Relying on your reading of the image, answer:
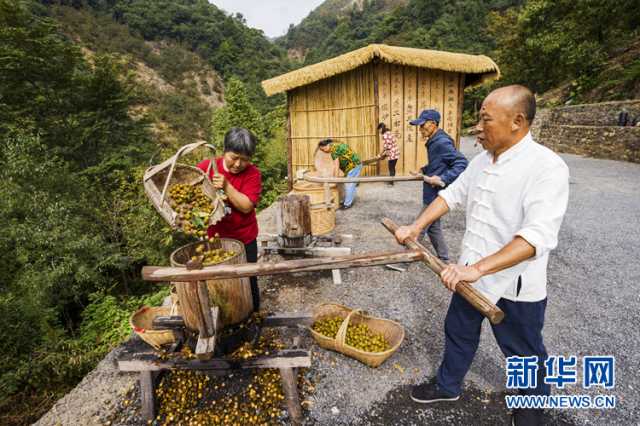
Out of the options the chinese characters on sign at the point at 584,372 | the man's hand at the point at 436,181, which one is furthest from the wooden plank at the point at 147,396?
the man's hand at the point at 436,181

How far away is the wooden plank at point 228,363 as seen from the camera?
248 cm

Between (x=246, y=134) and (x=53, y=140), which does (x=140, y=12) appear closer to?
(x=53, y=140)

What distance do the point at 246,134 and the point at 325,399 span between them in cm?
240

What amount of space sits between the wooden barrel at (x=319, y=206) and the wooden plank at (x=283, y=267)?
4194 mm

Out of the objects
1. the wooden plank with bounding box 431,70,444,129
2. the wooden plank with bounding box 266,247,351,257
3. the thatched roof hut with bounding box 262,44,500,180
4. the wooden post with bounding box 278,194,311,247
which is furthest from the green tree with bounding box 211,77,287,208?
the wooden plank with bounding box 266,247,351,257

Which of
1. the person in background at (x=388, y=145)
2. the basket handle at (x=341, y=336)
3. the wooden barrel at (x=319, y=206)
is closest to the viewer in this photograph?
the basket handle at (x=341, y=336)

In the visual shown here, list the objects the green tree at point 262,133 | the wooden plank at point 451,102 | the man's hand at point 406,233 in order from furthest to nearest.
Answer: the green tree at point 262,133, the wooden plank at point 451,102, the man's hand at point 406,233

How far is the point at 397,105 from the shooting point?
392 inches

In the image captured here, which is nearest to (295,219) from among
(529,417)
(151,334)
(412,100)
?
(151,334)

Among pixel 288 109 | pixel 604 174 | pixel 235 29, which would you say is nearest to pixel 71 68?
pixel 288 109

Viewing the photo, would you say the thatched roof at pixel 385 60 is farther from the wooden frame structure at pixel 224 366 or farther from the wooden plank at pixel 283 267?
the wooden frame structure at pixel 224 366

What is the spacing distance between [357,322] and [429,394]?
3.21ft

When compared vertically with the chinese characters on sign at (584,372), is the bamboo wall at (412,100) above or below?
above

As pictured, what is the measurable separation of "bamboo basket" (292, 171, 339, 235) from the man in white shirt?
405cm
